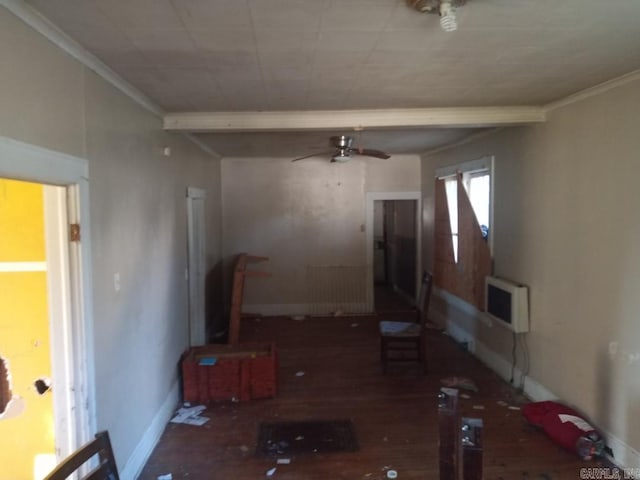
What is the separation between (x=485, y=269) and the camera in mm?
4359

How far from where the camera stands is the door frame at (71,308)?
2.00 meters

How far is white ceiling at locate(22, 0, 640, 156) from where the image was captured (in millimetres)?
1647

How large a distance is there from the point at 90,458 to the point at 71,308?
73 centimetres

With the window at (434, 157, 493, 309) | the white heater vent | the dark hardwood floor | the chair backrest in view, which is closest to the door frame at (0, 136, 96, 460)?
the dark hardwood floor

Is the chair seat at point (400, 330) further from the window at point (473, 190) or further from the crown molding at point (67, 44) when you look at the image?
the crown molding at point (67, 44)

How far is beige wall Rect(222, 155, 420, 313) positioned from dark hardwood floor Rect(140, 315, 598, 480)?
163cm

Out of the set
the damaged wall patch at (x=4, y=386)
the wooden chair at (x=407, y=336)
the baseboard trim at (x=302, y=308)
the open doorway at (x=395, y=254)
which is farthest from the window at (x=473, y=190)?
the damaged wall patch at (x=4, y=386)

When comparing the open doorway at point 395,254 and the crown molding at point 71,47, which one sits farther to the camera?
the open doorway at point 395,254

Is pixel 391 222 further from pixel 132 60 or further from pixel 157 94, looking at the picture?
pixel 132 60

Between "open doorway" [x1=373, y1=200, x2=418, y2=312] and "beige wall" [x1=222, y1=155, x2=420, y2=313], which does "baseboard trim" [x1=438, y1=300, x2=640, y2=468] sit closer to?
"open doorway" [x1=373, y1=200, x2=418, y2=312]

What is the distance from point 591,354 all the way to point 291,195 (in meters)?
4.44

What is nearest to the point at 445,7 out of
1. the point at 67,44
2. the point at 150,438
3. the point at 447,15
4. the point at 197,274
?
the point at 447,15

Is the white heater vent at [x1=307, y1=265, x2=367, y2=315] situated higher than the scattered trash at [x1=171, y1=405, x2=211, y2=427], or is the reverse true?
the white heater vent at [x1=307, y1=265, x2=367, y2=315]

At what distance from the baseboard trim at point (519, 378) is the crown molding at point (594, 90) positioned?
211 centimetres
